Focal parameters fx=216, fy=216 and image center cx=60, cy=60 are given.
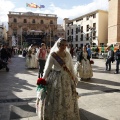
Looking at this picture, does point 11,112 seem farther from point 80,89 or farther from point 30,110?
point 80,89

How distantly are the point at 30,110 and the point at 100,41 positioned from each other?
138 ft

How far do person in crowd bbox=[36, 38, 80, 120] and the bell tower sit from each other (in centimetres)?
3063

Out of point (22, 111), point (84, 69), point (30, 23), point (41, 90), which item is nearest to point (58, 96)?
point (41, 90)

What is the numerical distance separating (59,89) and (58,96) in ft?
0.43

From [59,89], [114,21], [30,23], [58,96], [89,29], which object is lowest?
[58,96]

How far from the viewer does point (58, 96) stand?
4.00m

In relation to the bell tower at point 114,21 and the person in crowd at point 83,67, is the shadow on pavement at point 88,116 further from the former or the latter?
the bell tower at point 114,21

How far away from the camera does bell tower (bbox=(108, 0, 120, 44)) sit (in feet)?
108

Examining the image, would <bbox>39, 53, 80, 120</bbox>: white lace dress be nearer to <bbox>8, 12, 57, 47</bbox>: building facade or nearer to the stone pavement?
the stone pavement

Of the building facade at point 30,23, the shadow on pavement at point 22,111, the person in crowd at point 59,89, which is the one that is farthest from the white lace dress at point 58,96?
the building facade at point 30,23

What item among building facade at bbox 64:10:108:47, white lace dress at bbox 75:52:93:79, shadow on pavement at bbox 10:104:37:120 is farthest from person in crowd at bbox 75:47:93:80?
building facade at bbox 64:10:108:47

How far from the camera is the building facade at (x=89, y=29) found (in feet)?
150

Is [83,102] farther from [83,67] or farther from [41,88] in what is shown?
[83,67]

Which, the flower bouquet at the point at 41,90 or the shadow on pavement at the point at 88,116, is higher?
the flower bouquet at the point at 41,90
